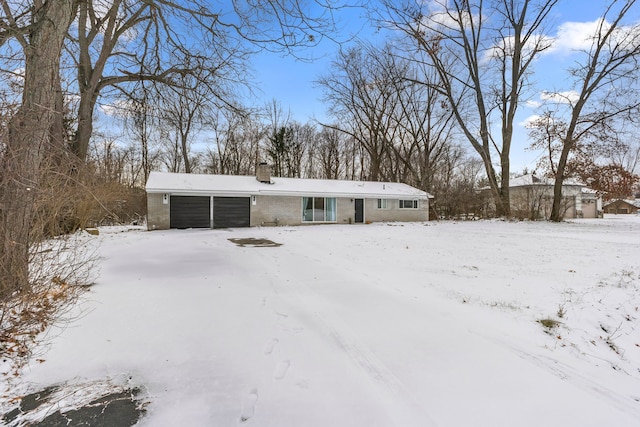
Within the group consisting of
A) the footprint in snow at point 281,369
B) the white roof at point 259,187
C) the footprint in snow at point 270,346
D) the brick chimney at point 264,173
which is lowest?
the footprint in snow at point 281,369

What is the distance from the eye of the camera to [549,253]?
774 centimetres

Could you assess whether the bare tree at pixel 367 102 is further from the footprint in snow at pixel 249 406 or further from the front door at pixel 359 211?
the footprint in snow at pixel 249 406

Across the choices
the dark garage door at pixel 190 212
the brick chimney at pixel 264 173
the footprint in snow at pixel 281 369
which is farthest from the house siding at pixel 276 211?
the footprint in snow at pixel 281 369

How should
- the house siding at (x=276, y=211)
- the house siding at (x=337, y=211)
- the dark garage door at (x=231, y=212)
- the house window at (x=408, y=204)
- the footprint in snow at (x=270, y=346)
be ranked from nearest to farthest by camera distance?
the footprint in snow at (x=270, y=346) → the dark garage door at (x=231, y=212) → the house siding at (x=276, y=211) → the house siding at (x=337, y=211) → the house window at (x=408, y=204)

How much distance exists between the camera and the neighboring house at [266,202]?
15328 mm

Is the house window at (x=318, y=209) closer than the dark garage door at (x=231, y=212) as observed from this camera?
No

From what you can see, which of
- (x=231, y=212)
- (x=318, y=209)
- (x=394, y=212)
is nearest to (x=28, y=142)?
(x=231, y=212)

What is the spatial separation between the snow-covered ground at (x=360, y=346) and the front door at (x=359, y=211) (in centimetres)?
1446

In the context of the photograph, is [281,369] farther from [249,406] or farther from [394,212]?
[394,212]

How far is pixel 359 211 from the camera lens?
20297mm

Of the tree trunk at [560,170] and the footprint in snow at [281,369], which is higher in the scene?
the tree trunk at [560,170]

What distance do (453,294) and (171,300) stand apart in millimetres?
3938

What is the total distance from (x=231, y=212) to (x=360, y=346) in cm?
1478

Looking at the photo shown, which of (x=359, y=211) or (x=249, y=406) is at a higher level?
(x=359, y=211)
